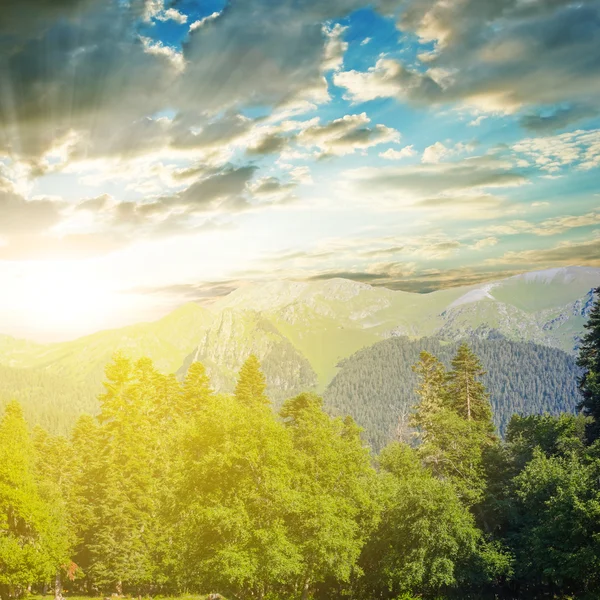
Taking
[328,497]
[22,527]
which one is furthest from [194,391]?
[328,497]

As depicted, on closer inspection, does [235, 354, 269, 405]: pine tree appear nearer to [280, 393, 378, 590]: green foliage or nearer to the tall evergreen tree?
[280, 393, 378, 590]: green foliage

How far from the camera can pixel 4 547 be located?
36.3 m

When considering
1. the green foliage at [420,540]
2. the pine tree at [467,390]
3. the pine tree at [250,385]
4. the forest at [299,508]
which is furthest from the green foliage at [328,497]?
the pine tree at [467,390]

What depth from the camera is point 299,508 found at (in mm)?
31359

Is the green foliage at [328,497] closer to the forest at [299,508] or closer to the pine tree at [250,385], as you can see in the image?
the forest at [299,508]

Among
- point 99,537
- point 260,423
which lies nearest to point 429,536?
point 260,423

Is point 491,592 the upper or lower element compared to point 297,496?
lower

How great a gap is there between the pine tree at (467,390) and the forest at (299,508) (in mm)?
5468

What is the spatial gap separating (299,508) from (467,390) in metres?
Answer: 39.1

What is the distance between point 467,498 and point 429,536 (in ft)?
36.9

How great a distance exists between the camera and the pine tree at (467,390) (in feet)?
208

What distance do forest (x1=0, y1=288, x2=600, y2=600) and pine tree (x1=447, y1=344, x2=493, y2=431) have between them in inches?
215

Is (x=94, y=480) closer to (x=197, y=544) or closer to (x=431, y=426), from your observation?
(x=197, y=544)

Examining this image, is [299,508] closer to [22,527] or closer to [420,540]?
[420,540]
